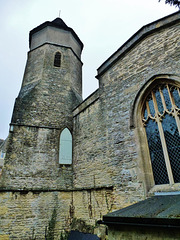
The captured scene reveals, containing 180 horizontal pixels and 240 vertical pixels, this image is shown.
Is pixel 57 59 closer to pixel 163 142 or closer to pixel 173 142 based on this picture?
pixel 163 142

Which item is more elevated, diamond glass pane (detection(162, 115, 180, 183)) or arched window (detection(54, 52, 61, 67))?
arched window (detection(54, 52, 61, 67))

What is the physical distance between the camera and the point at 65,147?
7871mm

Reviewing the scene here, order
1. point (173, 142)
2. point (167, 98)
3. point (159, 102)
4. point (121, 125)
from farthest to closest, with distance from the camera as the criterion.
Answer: point (121, 125) → point (159, 102) → point (167, 98) → point (173, 142)

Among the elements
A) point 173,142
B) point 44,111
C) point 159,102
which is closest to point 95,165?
point 173,142

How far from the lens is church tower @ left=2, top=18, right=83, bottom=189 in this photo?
22.5 ft

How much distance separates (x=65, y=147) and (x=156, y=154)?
447 centimetres

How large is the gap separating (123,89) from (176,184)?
3629 millimetres

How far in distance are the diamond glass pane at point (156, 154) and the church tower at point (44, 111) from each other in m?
4.09

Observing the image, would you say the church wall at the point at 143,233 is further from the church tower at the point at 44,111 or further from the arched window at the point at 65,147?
the arched window at the point at 65,147

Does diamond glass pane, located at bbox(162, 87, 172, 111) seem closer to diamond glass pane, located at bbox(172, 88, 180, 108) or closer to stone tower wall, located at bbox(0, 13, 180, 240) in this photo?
diamond glass pane, located at bbox(172, 88, 180, 108)

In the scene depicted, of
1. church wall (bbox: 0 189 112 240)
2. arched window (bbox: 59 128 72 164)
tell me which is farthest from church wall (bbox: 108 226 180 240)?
arched window (bbox: 59 128 72 164)

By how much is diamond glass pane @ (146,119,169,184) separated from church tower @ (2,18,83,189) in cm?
409

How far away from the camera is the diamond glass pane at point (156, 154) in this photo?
14.9 ft

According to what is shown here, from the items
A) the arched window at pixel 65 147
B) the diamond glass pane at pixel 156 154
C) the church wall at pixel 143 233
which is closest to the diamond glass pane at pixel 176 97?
the diamond glass pane at pixel 156 154
